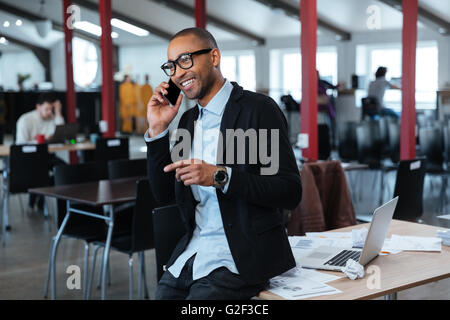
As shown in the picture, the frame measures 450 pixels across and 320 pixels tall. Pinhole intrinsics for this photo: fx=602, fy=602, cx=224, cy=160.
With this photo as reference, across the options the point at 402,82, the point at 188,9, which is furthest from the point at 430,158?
the point at 188,9

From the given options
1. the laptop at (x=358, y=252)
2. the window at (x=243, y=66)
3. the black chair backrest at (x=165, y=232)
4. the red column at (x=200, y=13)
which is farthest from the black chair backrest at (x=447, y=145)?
the window at (x=243, y=66)

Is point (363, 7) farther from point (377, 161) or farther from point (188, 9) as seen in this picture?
point (377, 161)

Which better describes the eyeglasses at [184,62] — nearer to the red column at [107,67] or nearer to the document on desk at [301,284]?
the document on desk at [301,284]

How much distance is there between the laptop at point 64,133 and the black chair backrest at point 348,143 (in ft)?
12.0

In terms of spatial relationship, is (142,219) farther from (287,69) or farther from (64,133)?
(287,69)

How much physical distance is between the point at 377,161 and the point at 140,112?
6778 millimetres

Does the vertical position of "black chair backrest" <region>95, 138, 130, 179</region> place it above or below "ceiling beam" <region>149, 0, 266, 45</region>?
below

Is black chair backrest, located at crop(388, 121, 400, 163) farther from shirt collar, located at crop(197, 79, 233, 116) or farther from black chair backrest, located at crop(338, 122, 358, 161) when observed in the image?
shirt collar, located at crop(197, 79, 233, 116)

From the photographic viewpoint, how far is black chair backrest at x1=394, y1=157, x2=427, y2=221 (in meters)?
4.06

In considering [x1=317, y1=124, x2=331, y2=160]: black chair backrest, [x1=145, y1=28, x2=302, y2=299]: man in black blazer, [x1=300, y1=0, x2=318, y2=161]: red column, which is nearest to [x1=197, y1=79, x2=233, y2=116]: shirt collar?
[x1=145, y1=28, x2=302, y2=299]: man in black blazer

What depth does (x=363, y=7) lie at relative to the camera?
1180 centimetres

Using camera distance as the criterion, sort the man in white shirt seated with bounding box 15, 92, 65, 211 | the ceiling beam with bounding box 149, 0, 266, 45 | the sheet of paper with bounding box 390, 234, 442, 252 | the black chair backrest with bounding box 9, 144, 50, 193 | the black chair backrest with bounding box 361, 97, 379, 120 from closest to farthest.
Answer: the sheet of paper with bounding box 390, 234, 442, 252 < the black chair backrest with bounding box 9, 144, 50, 193 < the man in white shirt seated with bounding box 15, 92, 65, 211 < the black chair backrest with bounding box 361, 97, 379, 120 < the ceiling beam with bounding box 149, 0, 266, 45

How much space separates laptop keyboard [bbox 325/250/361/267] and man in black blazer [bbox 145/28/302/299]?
19 cm
